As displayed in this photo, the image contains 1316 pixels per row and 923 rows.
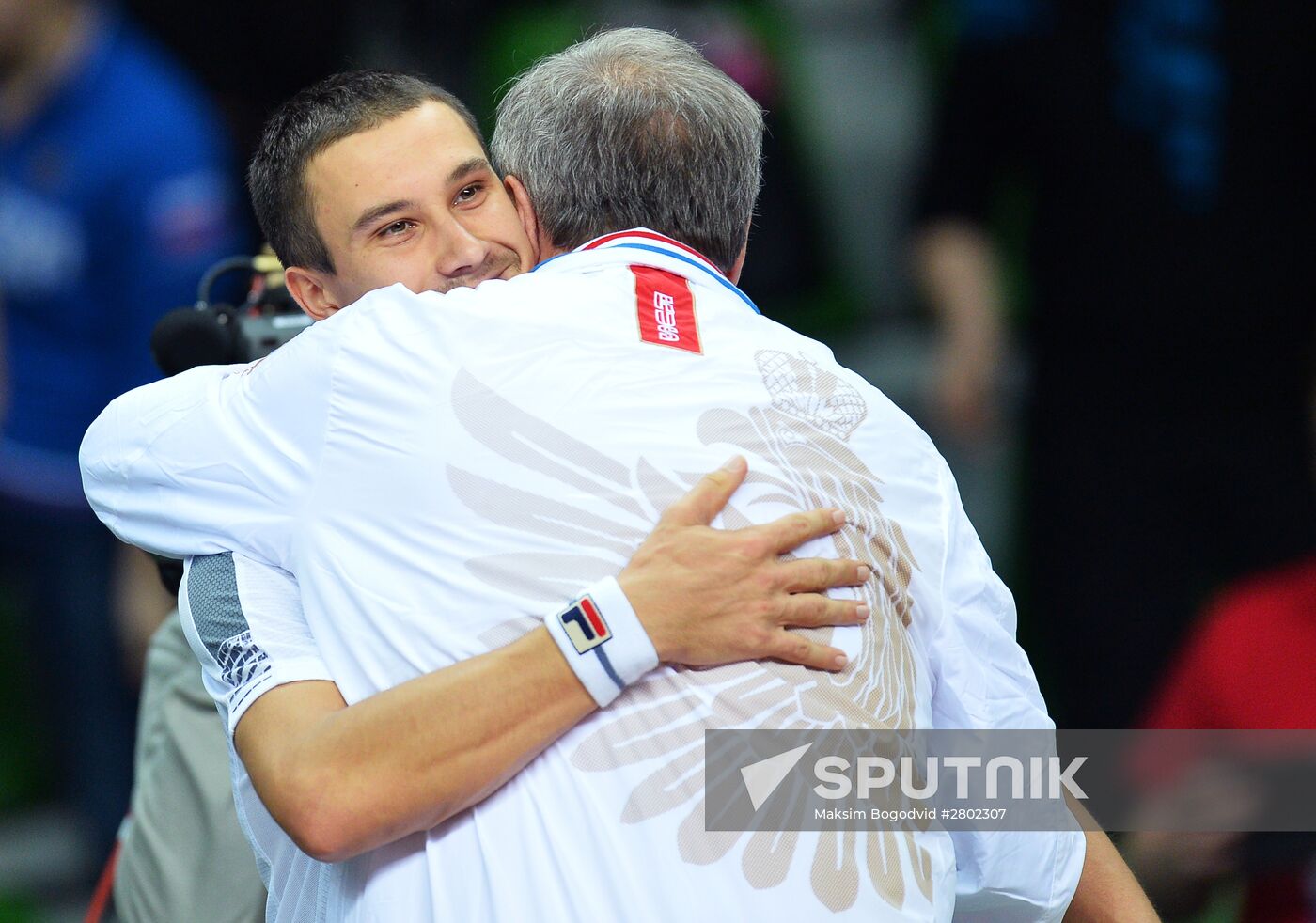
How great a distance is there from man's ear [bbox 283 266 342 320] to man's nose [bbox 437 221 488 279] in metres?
0.20

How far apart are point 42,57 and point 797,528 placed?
304 centimetres

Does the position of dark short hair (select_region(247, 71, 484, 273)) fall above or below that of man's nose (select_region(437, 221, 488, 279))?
above

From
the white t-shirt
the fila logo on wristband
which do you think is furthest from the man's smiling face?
the fila logo on wristband

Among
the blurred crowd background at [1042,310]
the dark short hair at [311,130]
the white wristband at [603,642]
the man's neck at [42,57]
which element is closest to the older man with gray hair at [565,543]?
the white wristband at [603,642]

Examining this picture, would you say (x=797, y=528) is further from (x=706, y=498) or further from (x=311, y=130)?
(x=311, y=130)

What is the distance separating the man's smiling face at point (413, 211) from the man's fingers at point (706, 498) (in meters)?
0.52

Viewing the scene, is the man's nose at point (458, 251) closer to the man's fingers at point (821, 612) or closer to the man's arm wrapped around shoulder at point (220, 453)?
the man's arm wrapped around shoulder at point (220, 453)

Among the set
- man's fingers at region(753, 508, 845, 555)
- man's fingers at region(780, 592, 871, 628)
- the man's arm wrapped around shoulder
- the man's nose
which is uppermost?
the man's nose

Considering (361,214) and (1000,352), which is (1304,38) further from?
(361,214)

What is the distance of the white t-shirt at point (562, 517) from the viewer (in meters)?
1.77

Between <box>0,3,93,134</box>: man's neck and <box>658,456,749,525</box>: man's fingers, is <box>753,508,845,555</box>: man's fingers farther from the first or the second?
<box>0,3,93,134</box>: man's neck

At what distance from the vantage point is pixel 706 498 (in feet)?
6.07

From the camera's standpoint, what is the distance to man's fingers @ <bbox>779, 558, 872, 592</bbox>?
1.87 metres

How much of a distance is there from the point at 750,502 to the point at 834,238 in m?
3.76
